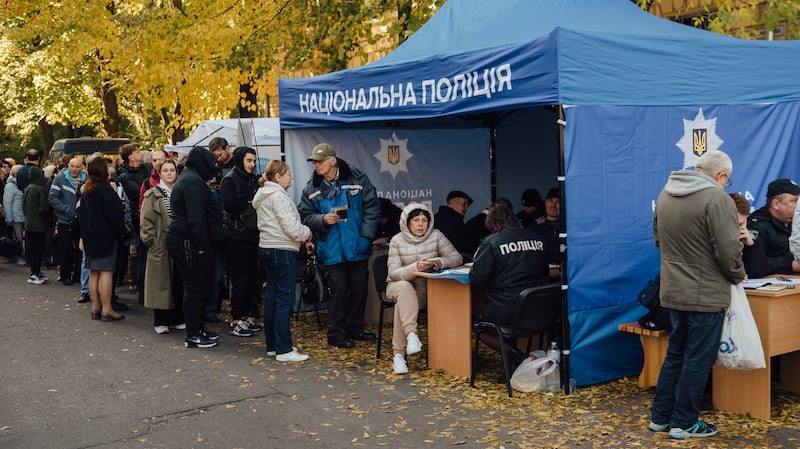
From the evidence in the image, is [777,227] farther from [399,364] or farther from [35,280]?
[35,280]

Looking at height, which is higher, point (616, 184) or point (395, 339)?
point (616, 184)

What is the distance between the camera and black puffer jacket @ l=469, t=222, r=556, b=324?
6.82 metres

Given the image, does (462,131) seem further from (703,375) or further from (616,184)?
(703,375)

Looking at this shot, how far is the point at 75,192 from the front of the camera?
473 inches

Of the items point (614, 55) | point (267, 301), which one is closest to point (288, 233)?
point (267, 301)

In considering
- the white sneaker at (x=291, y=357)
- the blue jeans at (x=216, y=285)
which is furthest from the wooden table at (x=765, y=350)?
the blue jeans at (x=216, y=285)

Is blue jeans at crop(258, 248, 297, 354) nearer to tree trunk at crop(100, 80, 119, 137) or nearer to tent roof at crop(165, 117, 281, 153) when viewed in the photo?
tent roof at crop(165, 117, 281, 153)

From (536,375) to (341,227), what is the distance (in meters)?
2.59

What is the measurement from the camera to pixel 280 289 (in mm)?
7953

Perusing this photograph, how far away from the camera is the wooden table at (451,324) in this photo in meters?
7.24

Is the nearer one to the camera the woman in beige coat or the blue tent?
the blue tent

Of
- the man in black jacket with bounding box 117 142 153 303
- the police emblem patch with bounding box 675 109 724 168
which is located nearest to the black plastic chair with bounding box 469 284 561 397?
the police emblem patch with bounding box 675 109 724 168

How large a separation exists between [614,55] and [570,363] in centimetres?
233

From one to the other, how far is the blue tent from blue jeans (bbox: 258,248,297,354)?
5.10 feet
